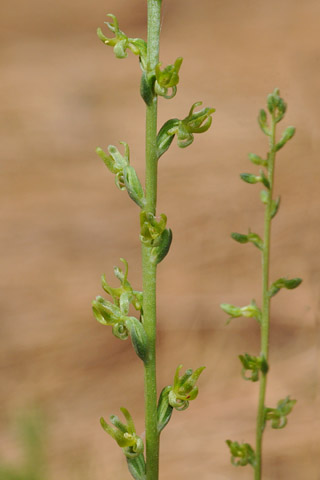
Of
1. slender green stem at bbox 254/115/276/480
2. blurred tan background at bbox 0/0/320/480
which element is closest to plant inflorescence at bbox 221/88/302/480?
slender green stem at bbox 254/115/276/480

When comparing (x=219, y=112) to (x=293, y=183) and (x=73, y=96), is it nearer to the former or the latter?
(x=293, y=183)

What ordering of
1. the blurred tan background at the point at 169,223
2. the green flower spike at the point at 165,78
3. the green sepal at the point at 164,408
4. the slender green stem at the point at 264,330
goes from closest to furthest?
the green flower spike at the point at 165,78
the green sepal at the point at 164,408
the slender green stem at the point at 264,330
the blurred tan background at the point at 169,223

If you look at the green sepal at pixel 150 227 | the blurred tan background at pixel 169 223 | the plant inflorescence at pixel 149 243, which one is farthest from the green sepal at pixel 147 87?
the blurred tan background at pixel 169 223

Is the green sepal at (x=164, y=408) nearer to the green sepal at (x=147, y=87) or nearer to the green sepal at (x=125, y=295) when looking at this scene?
the green sepal at (x=125, y=295)

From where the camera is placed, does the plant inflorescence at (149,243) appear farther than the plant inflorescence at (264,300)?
No

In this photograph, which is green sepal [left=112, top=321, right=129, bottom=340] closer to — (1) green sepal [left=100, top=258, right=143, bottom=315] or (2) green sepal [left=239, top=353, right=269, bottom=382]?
(1) green sepal [left=100, top=258, right=143, bottom=315]

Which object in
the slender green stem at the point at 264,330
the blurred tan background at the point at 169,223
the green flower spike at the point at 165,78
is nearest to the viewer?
the green flower spike at the point at 165,78
